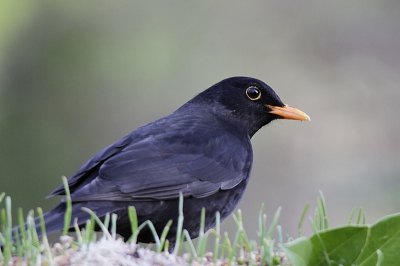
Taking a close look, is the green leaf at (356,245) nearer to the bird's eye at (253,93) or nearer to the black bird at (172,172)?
the black bird at (172,172)

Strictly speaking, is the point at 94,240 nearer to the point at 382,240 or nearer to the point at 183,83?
the point at 382,240

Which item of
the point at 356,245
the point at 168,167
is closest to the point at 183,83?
the point at 168,167

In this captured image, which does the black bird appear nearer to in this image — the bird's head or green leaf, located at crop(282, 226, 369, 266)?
the bird's head

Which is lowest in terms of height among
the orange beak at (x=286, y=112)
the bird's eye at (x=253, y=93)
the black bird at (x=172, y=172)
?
the black bird at (x=172, y=172)

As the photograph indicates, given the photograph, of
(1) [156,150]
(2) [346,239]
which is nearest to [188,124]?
(1) [156,150]

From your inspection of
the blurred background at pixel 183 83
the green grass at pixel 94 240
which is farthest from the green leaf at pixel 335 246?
the blurred background at pixel 183 83

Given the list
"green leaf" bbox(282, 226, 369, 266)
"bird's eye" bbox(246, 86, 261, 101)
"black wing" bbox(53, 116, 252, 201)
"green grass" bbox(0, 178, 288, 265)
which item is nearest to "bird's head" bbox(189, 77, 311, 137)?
"bird's eye" bbox(246, 86, 261, 101)
